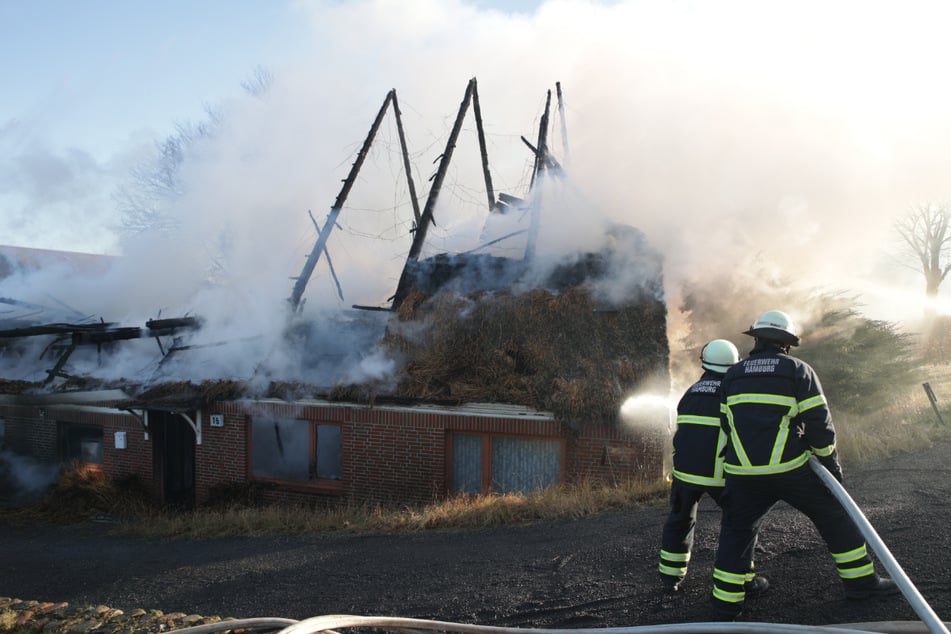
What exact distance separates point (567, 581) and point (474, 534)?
1921 mm

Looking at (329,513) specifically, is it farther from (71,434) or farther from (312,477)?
(71,434)

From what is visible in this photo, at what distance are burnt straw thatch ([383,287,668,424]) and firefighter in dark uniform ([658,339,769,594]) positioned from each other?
14.6 feet

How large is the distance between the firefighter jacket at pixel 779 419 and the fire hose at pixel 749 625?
160 millimetres

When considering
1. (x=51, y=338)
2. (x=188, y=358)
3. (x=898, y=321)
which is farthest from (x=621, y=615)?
(x=51, y=338)

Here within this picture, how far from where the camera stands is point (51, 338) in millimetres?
14086

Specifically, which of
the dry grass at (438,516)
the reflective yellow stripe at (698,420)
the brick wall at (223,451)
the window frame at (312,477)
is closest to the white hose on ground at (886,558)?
the reflective yellow stripe at (698,420)

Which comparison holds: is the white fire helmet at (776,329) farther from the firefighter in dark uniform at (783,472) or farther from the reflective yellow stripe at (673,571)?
the reflective yellow stripe at (673,571)

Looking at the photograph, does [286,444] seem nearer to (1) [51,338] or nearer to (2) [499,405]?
(2) [499,405]

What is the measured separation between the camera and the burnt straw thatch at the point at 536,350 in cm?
913

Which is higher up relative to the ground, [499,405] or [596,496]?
[499,405]

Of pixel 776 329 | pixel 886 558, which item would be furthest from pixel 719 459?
pixel 886 558

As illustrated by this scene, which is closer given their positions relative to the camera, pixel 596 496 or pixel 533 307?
pixel 596 496

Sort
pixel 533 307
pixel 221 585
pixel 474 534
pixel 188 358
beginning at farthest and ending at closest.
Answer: pixel 188 358 → pixel 533 307 → pixel 474 534 → pixel 221 585

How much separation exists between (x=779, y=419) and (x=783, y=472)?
29 cm
